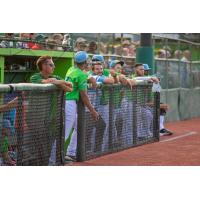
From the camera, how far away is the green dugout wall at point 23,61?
33.9 feet

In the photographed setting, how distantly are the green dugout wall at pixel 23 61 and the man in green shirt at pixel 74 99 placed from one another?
1.85 meters

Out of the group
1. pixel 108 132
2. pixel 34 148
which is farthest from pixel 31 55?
pixel 34 148

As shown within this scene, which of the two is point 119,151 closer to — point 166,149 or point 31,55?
point 166,149

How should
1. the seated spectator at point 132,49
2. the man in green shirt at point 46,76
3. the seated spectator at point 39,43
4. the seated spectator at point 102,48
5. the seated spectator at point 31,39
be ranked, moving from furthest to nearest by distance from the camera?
the seated spectator at point 132,49
the seated spectator at point 102,48
the seated spectator at point 39,43
the seated spectator at point 31,39
the man in green shirt at point 46,76

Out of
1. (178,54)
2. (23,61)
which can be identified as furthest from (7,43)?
(178,54)

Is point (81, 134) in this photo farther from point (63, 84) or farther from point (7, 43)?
point (7, 43)

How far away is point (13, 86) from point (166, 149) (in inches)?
192

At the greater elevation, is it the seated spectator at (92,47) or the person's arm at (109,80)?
the seated spectator at (92,47)

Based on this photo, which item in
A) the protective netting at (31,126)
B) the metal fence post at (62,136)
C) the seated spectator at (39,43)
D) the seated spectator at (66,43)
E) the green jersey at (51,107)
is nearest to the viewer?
the protective netting at (31,126)

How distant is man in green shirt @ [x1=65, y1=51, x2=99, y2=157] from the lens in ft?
28.4

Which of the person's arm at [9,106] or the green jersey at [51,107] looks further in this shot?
the green jersey at [51,107]

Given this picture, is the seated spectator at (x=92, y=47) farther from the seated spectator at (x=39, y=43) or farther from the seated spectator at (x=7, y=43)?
the seated spectator at (x=7, y=43)

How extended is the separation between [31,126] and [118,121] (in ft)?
10.3

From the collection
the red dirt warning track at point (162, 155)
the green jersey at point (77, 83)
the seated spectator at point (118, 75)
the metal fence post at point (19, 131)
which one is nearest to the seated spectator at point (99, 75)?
the seated spectator at point (118, 75)
